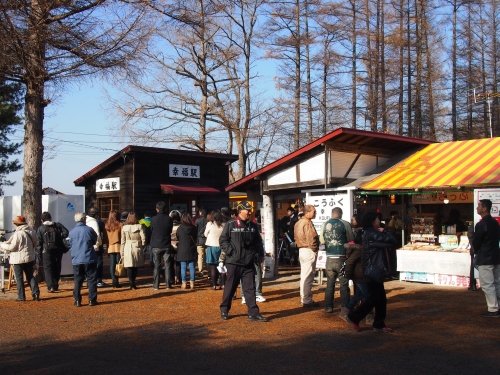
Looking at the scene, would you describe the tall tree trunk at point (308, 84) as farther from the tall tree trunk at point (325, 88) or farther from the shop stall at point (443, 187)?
the shop stall at point (443, 187)

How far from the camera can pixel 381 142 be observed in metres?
14.4

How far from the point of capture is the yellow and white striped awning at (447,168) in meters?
12.0

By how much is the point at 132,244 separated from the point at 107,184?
1037cm

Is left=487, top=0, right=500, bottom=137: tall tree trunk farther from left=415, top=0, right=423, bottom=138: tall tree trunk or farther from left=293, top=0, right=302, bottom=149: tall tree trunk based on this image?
left=293, top=0, right=302, bottom=149: tall tree trunk

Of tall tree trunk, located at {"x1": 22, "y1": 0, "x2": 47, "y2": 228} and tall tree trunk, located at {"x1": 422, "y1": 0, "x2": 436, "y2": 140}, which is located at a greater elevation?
tall tree trunk, located at {"x1": 422, "y1": 0, "x2": 436, "y2": 140}

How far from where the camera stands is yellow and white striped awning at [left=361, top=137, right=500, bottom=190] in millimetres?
12047

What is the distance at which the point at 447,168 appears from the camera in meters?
13.1

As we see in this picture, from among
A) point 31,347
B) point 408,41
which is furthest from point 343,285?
point 408,41

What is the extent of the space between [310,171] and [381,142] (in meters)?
2.05

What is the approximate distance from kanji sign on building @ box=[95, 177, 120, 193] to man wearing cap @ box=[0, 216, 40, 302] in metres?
10.5

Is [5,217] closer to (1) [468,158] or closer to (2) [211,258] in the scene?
(2) [211,258]

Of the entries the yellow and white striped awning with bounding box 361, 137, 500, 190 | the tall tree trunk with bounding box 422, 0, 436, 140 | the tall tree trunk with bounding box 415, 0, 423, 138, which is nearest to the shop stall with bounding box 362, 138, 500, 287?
the yellow and white striped awning with bounding box 361, 137, 500, 190

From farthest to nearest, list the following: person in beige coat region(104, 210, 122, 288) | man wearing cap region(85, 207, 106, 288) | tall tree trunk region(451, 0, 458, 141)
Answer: tall tree trunk region(451, 0, 458, 141)
person in beige coat region(104, 210, 122, 288)
man wearing cap region(85, 207, 106, 288)

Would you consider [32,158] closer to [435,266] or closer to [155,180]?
[155,180]
